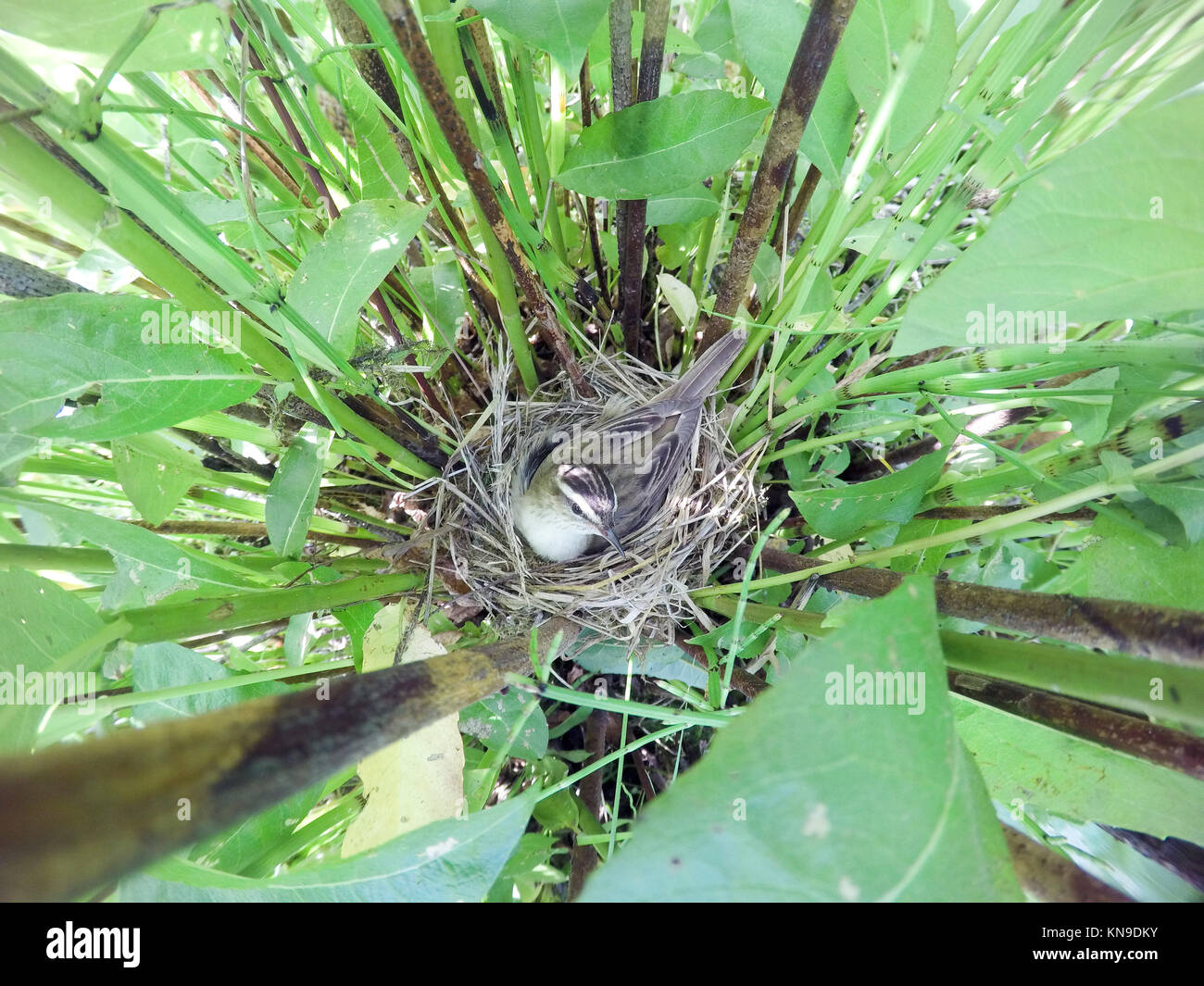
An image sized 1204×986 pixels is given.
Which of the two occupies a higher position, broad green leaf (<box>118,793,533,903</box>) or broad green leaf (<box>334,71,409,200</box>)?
broad green leaf (<box>334,71,409,200</box>)

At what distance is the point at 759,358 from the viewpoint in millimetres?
2008

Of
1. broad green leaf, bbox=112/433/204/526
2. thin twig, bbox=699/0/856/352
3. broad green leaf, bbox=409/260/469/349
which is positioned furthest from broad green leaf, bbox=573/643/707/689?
broad green leaf, bbox=112/433/204/526

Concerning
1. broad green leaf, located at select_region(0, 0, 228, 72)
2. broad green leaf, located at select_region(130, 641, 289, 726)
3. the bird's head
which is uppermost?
broad green leaf, located at select_region(0, 0, 228, 72)

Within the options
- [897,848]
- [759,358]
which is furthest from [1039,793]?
[759,358]

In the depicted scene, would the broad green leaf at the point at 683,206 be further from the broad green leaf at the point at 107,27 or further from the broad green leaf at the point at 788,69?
the broad green leaf at the point at 107,27

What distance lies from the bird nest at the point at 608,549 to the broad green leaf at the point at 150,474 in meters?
0.69

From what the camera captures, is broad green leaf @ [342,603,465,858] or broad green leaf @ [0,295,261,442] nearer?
broad green leaf @ [0,295,261,442]

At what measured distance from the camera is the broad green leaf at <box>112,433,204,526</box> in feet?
4.23

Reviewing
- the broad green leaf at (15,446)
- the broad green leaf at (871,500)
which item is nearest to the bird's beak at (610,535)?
the broad green leaf at (871,500)

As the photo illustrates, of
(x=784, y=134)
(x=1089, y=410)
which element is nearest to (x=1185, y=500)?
(x=1089, y=410)

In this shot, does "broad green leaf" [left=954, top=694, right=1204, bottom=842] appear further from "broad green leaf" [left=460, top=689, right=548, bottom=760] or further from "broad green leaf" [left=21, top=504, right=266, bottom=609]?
"broad green leaf" [left=21, top=504, right=266, bottom=609]

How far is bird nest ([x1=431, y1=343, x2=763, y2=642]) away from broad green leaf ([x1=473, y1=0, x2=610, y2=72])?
118 centimetres

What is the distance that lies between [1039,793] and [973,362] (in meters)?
0.78

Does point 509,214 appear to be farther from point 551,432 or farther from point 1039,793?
point 1039,793
